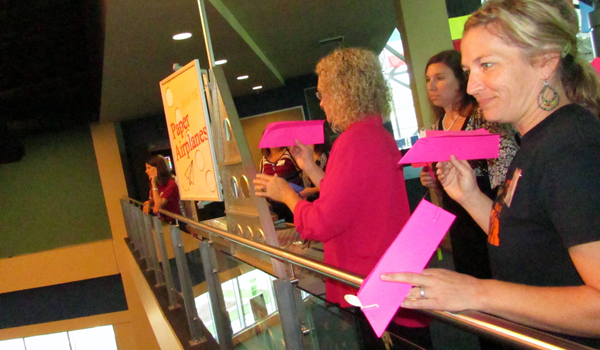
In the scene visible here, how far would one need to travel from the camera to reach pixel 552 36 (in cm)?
83

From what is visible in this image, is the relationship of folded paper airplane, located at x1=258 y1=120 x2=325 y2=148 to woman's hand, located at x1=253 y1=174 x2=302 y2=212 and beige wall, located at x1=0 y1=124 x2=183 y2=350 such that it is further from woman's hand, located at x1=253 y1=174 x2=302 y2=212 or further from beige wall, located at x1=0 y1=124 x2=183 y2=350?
beige wall, located at x1=0 y1=124 x2=183 y2=350

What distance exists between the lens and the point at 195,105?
79.7 inches

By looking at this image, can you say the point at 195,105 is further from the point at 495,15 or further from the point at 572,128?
the point at 572,128

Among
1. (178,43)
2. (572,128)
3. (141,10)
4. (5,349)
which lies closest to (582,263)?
(572,128)

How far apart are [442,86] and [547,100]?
4.52 ft

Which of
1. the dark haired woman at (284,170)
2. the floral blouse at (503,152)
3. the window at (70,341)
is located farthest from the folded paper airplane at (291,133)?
the window at (70,341)

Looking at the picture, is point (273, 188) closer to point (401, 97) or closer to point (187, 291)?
point (187, 291)

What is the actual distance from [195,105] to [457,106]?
117 centimetres

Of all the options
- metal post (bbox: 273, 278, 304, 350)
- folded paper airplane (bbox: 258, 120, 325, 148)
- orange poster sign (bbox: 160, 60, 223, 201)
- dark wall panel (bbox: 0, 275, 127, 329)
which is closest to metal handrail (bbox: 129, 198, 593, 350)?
metal post (bbox: 273, 278, 304, 350)

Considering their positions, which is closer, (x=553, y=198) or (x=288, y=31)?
(x=553, y=198)

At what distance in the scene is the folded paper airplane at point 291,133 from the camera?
1520 millimetres

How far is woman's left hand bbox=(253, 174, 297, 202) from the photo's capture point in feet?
5.41

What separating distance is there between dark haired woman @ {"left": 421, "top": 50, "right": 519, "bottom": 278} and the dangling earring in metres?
0.78

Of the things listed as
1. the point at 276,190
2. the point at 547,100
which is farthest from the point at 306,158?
the point at 547,100
